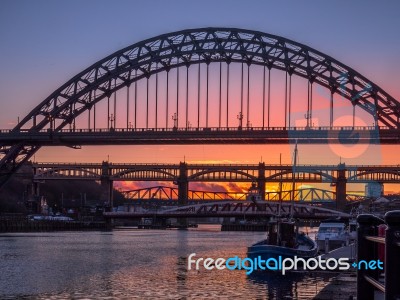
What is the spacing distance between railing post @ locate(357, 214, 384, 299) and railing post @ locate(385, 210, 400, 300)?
0.94m

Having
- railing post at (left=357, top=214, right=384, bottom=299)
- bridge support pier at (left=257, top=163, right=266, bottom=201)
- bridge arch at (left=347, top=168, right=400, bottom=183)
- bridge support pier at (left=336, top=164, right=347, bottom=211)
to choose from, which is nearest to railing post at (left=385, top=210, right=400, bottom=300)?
railing post at (left=357, top=214, right=384, bottom=299)

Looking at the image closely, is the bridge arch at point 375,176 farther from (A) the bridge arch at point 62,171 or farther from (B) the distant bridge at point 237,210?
(A) the bridge arch at point 62,171

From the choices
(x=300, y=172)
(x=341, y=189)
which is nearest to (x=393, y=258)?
(x=341, y=189)

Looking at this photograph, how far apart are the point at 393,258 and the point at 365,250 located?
40.1 inches

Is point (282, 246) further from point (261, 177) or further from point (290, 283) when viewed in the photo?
point (261, 177)

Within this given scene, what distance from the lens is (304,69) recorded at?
76.6m

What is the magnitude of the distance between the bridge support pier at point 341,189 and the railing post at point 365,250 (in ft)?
366

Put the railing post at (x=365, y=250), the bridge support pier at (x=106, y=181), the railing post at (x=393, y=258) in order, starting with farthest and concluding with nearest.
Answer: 1. the bridge support pier at (x=106, y=181)
2. the railing post at (x=365, y=250)
3. the railing post at (x=393, y=258)

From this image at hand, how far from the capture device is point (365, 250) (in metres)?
5.97

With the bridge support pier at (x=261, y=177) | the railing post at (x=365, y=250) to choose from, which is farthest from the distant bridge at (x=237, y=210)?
the railing post at (x=365, y=250)

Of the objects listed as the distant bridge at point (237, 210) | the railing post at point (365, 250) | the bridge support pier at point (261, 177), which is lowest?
the distant bridge at point (237, 210)

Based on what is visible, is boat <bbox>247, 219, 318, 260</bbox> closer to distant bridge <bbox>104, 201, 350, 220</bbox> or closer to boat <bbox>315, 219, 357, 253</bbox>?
boat <bbox>315, 219, 357, 253</bbox>

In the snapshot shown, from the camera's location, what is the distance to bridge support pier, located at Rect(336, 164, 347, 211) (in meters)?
118

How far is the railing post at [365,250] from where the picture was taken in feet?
19.5
